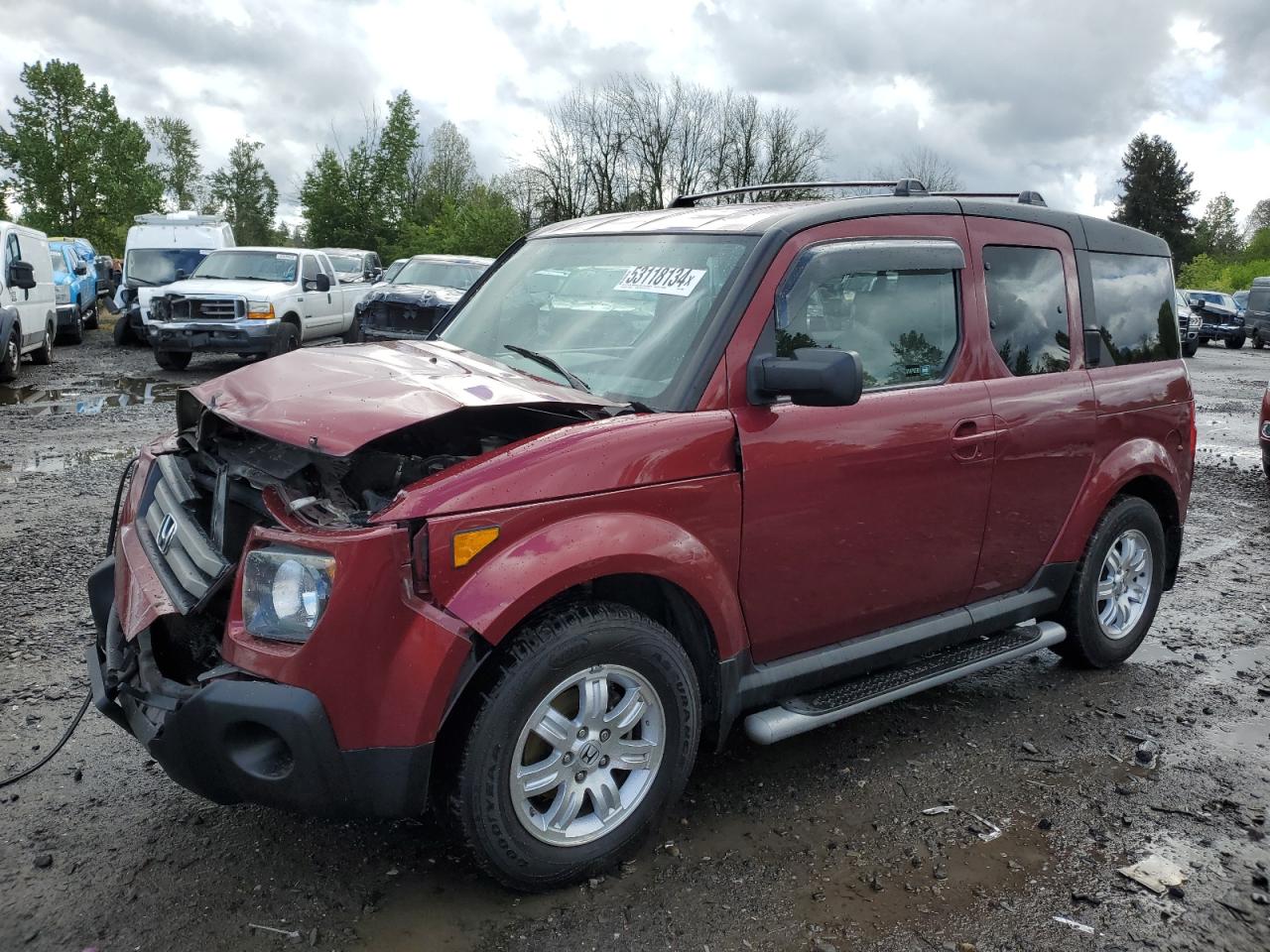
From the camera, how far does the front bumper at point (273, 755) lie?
2572 mm

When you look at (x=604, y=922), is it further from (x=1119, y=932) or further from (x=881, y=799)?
(x=1119, y=932)

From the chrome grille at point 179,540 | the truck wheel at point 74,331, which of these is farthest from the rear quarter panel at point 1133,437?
the truck wheel at point 74,331

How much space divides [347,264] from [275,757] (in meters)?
25.0

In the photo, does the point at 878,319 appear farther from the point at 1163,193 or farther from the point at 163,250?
the point at 1163,193

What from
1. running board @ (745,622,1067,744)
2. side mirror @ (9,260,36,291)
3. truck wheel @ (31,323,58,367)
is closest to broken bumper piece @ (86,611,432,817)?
running board @ (745,622,1067,744)

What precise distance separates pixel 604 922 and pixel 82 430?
961 centimetres

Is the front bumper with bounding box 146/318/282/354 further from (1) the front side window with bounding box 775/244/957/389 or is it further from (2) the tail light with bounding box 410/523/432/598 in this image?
(2) the tail light with bounding box 410/523/432/598

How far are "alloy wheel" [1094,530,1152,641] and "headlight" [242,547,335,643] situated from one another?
3467 millimetres

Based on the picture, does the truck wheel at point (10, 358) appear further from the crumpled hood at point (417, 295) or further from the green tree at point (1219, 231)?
the green tree at point (1219, 231)

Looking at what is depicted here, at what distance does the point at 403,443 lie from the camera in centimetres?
302

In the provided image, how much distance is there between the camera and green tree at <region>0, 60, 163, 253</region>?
43406mm

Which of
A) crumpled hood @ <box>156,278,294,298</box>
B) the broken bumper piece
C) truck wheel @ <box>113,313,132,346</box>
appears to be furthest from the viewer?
truck wheel @ <box>113,313,132,346</box>

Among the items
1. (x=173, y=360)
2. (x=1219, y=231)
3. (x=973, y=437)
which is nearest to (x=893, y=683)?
(x=973, y=437)

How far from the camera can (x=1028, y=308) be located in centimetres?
420
